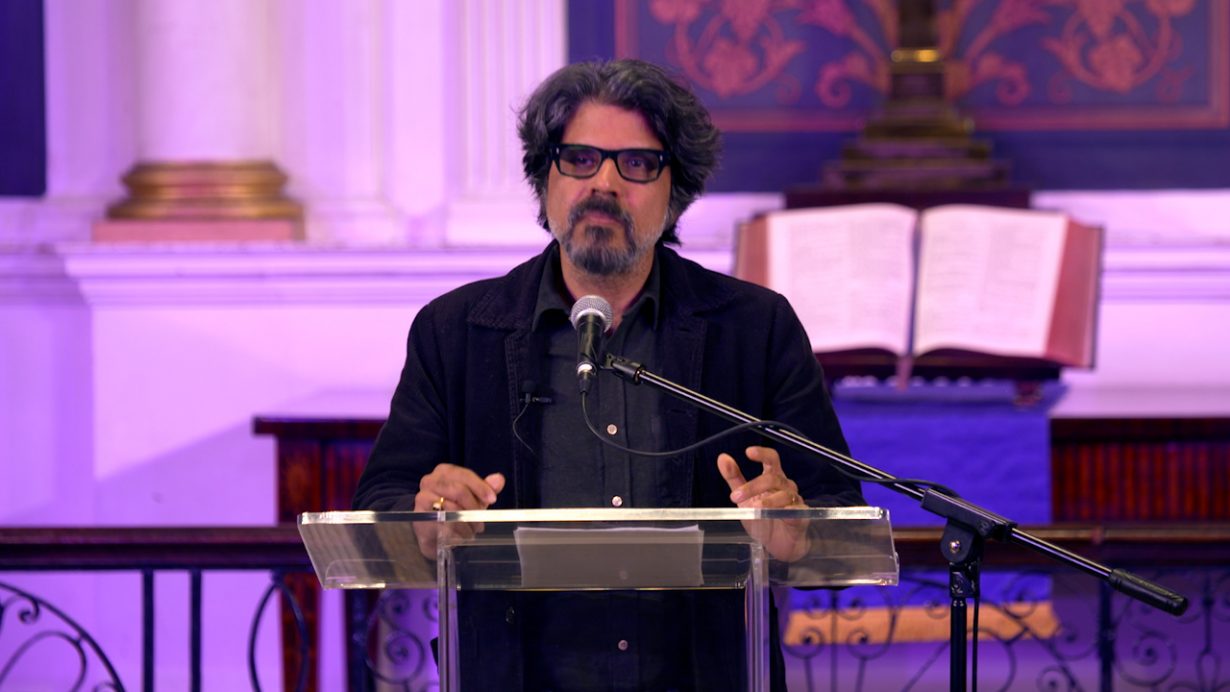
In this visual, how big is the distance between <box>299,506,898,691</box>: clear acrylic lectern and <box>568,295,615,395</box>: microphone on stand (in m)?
0.18

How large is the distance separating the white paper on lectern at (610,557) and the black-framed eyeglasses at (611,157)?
0.81m

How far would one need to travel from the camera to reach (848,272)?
443 cm

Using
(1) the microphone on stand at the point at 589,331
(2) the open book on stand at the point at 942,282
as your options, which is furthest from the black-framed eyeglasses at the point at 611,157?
(2) the open book on stand at the point at 942,282

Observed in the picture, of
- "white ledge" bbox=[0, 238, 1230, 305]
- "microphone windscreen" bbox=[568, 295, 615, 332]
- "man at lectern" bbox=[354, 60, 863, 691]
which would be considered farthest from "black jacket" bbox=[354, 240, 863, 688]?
"white ledge" bbox=[0, 238, 1230, 305]

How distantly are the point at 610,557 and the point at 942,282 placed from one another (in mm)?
2466

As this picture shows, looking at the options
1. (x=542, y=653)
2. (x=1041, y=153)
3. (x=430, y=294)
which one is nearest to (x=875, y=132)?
(x=1041, y=153)

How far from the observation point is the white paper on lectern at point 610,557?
2.11 metres

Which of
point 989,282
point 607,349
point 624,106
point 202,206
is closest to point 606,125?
point 624,106

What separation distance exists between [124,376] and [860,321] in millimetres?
2333

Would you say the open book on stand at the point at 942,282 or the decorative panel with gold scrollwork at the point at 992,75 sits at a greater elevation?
the decorative panel with gold scrollwork at the point at 992,75

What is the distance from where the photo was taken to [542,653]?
218cm

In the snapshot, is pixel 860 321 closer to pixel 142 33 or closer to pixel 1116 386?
pixel 1116 386

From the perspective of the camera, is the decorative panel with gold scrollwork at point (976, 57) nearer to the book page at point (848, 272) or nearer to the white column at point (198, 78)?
the book page at point (848, 272)

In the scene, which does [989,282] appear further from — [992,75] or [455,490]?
[455,490]
